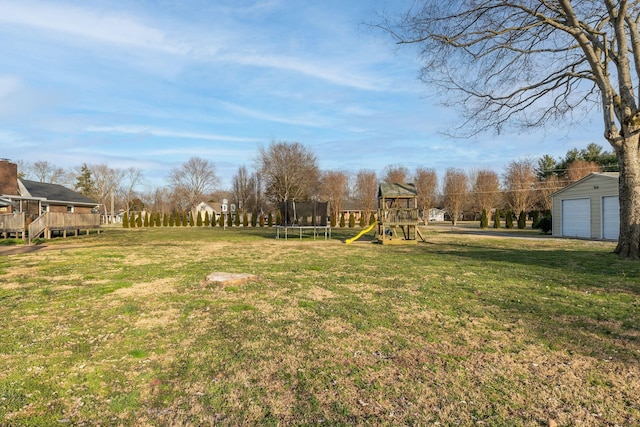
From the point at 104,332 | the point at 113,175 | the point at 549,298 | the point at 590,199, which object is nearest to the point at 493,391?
the point at 549,298

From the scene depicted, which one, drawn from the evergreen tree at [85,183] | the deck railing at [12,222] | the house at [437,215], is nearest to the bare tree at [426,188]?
the house at [437,215]

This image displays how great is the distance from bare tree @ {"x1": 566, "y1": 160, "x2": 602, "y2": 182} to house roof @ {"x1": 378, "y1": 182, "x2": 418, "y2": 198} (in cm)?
2876

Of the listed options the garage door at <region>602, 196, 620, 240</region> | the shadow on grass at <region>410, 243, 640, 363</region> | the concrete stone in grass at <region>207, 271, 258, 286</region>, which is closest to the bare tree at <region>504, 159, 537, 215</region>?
the garage door at <region>602, 196, 620, 240</region>

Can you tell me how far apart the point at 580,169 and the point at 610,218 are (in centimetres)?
2451

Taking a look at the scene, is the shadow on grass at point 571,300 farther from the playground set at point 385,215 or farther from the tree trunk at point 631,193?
the playground set at point 385,215

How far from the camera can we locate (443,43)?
10.2 metres

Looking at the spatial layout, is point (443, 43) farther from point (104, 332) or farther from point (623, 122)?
point (104, 332)

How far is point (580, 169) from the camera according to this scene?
37562 millimetres

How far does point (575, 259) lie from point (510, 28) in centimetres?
670

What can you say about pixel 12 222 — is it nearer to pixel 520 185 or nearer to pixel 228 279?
pixel 228 279

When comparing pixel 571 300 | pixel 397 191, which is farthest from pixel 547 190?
pixel 571 300

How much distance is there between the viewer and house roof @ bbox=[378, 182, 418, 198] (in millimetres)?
17703

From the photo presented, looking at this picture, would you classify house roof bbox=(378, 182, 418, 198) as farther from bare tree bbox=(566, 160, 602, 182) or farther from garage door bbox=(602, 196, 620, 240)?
bare tree bbox=(566, 160, 602, 182)

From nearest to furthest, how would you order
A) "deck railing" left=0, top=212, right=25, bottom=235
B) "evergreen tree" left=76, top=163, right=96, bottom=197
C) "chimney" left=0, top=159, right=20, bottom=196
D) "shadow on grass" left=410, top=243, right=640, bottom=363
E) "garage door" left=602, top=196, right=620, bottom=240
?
"shadow on grass" left=410, top=243, right=640, bottom=363 → "garage door" left=602, top=196, right=620, bottom=240 → "deck railing" left=0, top=212, right=25, bottom=235 → "chimney" left=0, top=159, right=20, bottom=196 → "evergreen tree" left=76, top=163, right=96, bottom=197
